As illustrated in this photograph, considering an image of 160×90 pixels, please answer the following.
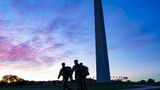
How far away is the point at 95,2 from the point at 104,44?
5.99m

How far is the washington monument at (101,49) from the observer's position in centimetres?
4822

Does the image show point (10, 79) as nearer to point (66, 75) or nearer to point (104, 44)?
point (104, 44)

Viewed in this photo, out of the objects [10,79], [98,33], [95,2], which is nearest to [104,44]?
[98,33]

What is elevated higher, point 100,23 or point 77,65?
point 100,23

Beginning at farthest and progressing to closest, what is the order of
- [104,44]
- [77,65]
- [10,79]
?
[10,79] < [104,44] < [77,65]

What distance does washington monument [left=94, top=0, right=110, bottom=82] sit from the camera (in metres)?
48.2

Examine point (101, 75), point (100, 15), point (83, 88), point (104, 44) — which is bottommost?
point (83, 88)

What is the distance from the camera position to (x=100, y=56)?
48375 mm

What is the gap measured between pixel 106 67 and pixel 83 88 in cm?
2904

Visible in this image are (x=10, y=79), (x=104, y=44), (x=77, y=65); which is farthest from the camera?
(x=10, y=79)

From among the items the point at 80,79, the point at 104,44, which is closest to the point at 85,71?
the point at 80,79

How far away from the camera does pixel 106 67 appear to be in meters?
49.0

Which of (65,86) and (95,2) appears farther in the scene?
(95,2)

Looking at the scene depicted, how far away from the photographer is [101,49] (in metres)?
48.3
